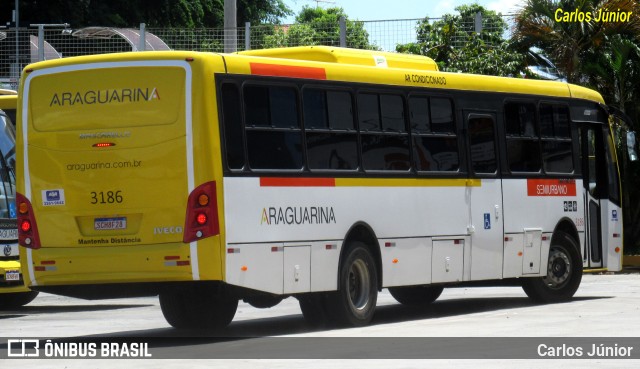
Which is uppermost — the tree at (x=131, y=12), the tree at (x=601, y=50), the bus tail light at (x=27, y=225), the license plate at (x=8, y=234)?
the tree at (x=131, y=12)

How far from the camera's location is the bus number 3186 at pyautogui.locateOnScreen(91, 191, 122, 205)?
49.8 feet

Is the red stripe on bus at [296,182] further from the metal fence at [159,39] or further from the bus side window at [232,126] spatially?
the metal fence at [159,39]

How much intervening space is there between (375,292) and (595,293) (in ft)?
20.8

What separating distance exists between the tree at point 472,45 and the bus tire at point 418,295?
12121 millimetres

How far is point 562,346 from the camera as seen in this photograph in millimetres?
13531


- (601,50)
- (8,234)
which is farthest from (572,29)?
(8,234)

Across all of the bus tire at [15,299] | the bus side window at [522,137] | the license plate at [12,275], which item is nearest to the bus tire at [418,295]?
the bus side window at [522,137]

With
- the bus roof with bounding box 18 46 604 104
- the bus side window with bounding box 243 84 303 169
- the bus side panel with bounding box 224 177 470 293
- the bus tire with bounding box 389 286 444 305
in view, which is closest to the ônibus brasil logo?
the bus roof with bounding box 18 46 604 104

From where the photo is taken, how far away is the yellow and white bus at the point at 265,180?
49.1 feet

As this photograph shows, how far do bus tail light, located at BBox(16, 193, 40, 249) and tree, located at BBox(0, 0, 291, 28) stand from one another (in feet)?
152

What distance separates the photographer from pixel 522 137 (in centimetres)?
2002

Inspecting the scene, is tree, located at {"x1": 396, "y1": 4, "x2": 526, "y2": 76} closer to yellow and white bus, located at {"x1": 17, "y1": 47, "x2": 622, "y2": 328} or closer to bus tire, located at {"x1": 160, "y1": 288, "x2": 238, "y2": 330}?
yellow and white bus, located at {"x1": 17, "y1": 47, "x2": 622, "y2": 328}

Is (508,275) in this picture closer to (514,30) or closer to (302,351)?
(302,351)
